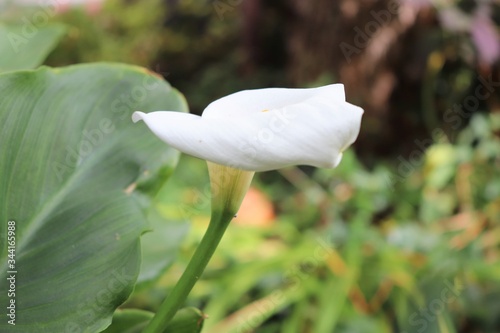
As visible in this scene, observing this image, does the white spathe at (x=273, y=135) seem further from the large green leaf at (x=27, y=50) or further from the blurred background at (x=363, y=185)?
the large green leaf at (x=27, y=50)

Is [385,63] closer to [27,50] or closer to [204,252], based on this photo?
[27,50]

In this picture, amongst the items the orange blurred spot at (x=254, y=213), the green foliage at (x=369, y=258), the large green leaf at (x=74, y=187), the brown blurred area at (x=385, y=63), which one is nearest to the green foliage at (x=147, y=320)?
the large green leaf at (x=74, y=187)

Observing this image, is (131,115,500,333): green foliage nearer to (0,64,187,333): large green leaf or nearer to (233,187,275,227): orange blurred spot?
(233,187,275,227): orange blurred spot

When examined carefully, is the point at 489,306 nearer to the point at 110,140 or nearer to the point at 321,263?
the point at 321,263

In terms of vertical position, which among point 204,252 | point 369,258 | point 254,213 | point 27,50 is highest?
point 204,252

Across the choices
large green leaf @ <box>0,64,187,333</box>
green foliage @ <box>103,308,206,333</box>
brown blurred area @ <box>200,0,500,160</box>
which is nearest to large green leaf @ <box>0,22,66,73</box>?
large green leaf @ <box>0,64,187,333</box>

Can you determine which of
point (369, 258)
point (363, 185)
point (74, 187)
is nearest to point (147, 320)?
point (74, 187)
